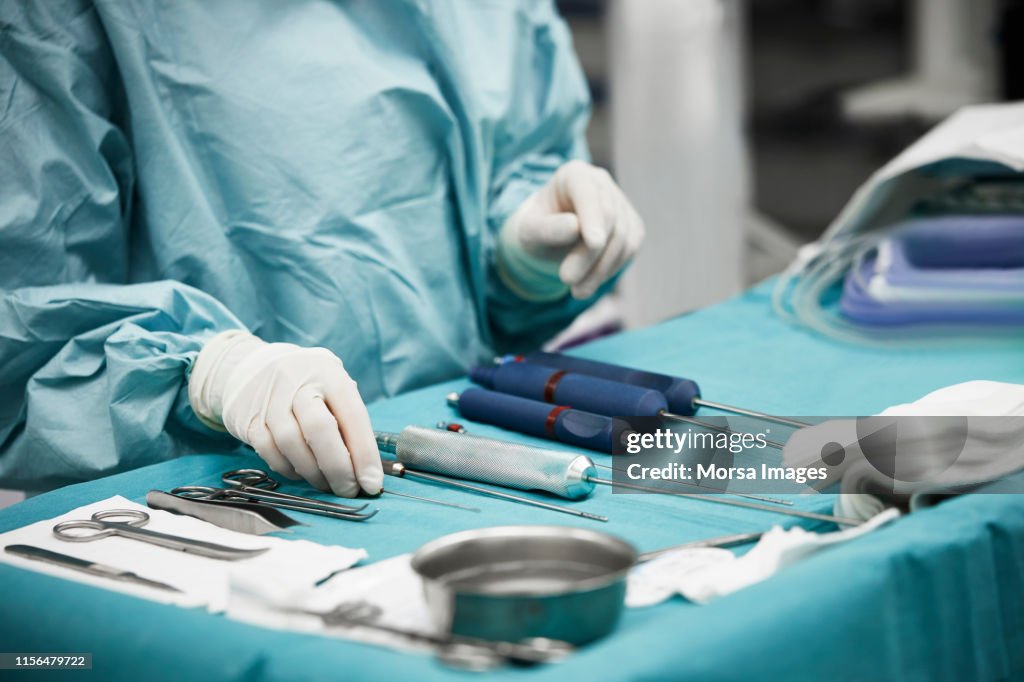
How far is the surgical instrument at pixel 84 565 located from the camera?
0.84m

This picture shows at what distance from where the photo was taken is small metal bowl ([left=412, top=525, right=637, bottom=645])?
66 centimetres

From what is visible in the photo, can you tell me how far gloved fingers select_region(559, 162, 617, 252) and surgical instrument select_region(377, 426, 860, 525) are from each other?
50 cm

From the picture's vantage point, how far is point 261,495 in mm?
1098

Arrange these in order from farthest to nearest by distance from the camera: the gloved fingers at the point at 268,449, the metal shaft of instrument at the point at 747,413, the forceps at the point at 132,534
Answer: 1. the metal shaft of instrument at the point at 747,413
2. the gloved fingers at the point at 268,449
3. the forceps at the point at 132,534

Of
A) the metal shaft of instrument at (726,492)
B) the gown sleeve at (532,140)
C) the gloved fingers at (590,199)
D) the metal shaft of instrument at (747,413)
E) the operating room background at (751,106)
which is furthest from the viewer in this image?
the operating room background at (751,106)

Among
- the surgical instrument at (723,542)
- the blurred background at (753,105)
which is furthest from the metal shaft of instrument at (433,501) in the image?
the blurred background at (753,105)

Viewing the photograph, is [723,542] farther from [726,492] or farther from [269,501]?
[269,501]

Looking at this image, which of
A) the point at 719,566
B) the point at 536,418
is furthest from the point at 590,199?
the point at 719,566

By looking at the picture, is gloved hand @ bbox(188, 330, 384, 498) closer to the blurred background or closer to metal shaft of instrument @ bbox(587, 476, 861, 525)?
metal shaft of instrument @ bbox(587, 476, 861, 525)

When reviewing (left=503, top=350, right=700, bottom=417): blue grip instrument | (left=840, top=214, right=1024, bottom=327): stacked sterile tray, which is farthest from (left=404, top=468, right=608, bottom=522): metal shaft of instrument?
(left=840, top=214, right=1024, bottom=327): stacked sterile tray

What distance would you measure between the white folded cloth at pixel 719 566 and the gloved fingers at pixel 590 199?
748mm

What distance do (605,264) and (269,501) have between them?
2.34 feet

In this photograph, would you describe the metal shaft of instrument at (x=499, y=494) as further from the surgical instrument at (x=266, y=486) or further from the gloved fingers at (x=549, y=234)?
the gloved fingers at (x=549, y=234)

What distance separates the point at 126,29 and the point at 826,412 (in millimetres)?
1055
